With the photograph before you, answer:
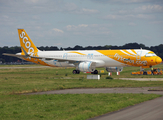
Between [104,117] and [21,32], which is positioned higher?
[21,32]

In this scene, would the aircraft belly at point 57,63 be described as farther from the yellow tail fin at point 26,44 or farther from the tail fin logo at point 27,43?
the tail fin logo at point 27,43

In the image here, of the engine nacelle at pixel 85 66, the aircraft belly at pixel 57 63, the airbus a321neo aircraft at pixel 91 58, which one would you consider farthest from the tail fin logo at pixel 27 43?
the engine nacelle at pixel 85 66

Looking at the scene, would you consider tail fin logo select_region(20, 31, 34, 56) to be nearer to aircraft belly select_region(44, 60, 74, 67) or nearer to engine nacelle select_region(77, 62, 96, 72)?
aircraft belly select_region(44, 60, 74, 67)

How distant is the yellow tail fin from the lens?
201 ft

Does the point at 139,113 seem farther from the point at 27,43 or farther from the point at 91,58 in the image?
the point at 27,43

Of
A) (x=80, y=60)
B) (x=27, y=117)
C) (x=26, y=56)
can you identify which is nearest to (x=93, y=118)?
(x=27, y=117)

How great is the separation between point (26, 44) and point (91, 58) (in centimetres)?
1641

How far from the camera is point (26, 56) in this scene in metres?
59.1

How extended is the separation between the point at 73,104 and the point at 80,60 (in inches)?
1394

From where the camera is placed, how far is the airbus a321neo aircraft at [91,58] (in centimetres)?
5031

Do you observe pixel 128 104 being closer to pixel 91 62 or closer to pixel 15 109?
pixel 15 109

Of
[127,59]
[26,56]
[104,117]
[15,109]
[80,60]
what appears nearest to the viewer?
[104,117]

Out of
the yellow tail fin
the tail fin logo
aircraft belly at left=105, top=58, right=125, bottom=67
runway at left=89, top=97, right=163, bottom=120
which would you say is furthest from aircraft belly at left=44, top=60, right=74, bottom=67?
runway at left=89, top=97, right=163, bottom=120

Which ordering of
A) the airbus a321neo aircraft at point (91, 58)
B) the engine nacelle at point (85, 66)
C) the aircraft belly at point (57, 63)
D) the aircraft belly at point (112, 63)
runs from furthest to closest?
the aircraft belly at point (57, 63) → the aircraft belly at point (112, 63) → the engine nacelle at point (85, 66) → the airbus a321neo aircraft at point (91, 58)
